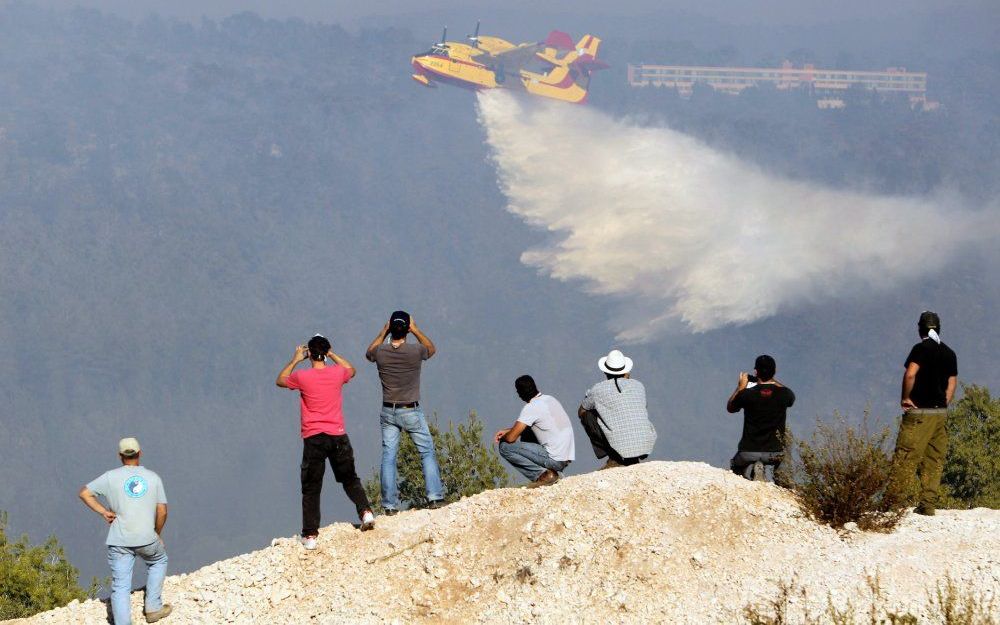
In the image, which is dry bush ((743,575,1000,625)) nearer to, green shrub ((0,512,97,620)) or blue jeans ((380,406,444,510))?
blue jeans ((380,406,444,510))

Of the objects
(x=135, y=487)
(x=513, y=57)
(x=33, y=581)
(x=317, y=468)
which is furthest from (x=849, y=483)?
(x=513, y=57)

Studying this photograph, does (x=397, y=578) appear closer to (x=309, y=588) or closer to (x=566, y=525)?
(x=309, y=588)

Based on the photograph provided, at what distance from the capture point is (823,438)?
11.4 metres

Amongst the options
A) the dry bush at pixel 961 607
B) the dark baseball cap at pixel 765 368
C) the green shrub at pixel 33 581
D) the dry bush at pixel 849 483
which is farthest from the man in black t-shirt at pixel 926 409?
the green shrub at pixel 33 581

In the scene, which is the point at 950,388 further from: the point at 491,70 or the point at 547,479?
the point at 491,70

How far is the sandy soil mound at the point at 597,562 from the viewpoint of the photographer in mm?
9883

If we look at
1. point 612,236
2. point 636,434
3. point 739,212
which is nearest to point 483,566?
point 636,434

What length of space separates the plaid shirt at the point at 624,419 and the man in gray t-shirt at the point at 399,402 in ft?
6.44

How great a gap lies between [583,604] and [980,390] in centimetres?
5900

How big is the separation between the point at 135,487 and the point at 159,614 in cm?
146

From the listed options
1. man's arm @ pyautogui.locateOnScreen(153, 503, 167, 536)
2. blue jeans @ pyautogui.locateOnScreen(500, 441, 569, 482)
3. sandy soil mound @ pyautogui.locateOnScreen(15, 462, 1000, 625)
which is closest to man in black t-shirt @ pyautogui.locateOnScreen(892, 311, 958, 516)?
sandy soil mound @ pyautogui.locateOnScreen(15, 462, 1000, 625)

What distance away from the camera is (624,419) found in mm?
12523

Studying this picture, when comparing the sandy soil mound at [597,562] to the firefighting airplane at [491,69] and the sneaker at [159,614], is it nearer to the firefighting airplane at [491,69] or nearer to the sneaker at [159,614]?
the sneaker at [159,614]

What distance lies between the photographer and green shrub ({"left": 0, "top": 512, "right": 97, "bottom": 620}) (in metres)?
23.9
